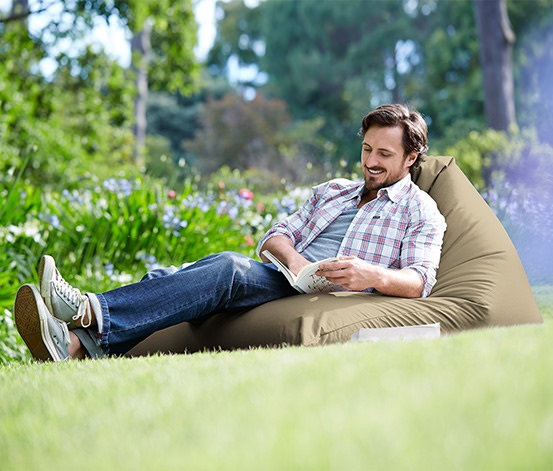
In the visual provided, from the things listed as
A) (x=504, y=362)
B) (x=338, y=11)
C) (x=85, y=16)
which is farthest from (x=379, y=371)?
(x=338, y=11)

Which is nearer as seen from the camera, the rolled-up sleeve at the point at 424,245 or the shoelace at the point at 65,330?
the shoelace at the point at 65,330

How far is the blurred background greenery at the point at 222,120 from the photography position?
220 inches

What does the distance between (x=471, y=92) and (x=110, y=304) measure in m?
20.6

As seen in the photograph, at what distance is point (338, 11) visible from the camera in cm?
2908

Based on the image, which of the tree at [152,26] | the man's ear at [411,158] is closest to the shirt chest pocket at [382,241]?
the man's ear at [411,158]

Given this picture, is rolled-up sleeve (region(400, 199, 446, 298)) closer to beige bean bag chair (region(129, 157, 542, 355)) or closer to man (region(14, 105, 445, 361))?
man (region(14, 105, 445, 361))

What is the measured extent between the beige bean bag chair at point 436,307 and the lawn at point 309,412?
57 centimetres

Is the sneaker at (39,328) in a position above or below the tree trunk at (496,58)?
below

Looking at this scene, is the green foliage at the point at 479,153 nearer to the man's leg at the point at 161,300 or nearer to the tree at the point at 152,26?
the tree at the point at 152,26

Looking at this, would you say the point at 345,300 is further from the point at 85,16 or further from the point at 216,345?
the point at 85,16

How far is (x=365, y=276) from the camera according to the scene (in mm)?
3219

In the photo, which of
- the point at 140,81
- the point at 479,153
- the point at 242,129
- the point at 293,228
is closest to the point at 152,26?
the point at 479,153

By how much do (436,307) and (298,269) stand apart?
0.60 metres

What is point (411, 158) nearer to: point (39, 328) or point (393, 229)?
point (393, 229)
